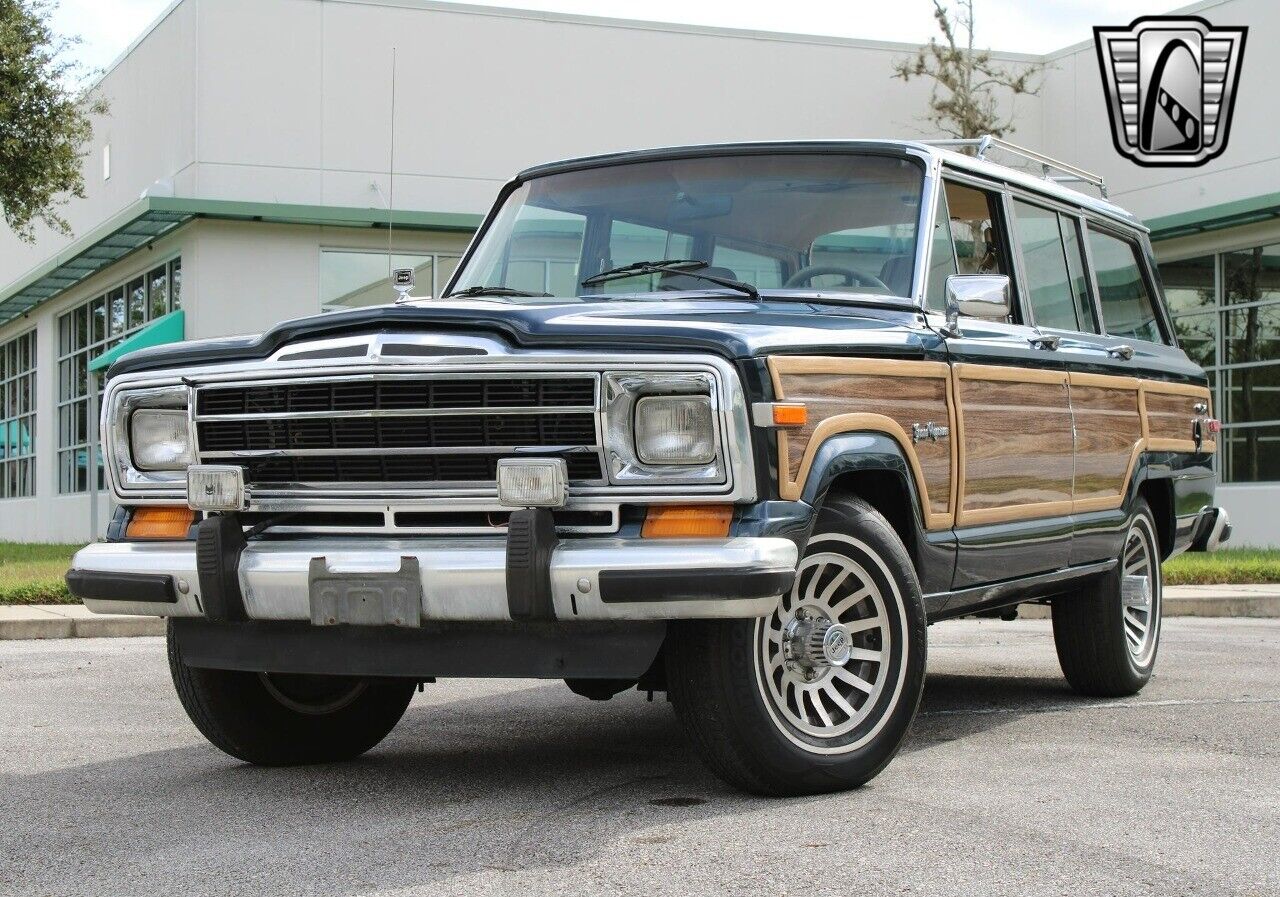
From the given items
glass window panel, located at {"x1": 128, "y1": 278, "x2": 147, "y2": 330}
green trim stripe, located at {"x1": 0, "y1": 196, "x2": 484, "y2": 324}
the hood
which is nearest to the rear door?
the hood

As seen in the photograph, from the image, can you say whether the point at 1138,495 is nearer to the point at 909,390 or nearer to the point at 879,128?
the point at 909,390

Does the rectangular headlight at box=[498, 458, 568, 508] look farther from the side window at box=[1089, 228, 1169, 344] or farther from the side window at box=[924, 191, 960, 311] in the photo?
the side window at box=[1089, 228, 1169, 344]

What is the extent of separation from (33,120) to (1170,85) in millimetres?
16157

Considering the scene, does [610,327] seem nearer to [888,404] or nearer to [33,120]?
[888,404]

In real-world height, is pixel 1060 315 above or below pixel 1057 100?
below

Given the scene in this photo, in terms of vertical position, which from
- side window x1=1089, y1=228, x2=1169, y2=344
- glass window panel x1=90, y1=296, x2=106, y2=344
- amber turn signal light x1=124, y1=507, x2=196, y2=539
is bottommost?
amber turn signal light x1=124, y1=507, x2=196, y2=539

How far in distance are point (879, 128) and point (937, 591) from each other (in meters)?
22.2

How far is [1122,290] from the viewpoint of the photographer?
8.23m

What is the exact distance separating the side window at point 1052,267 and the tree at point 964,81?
63.8 ft

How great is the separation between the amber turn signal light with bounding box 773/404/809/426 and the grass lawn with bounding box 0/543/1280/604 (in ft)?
31.1

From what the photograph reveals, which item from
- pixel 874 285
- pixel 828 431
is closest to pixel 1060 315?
pixel 874 285

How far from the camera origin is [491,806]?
509 cm

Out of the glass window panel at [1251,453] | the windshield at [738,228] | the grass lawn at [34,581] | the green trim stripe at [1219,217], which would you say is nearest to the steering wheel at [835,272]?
the windshield at [738,228]

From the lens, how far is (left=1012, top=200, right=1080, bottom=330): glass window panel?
7.09 metres
